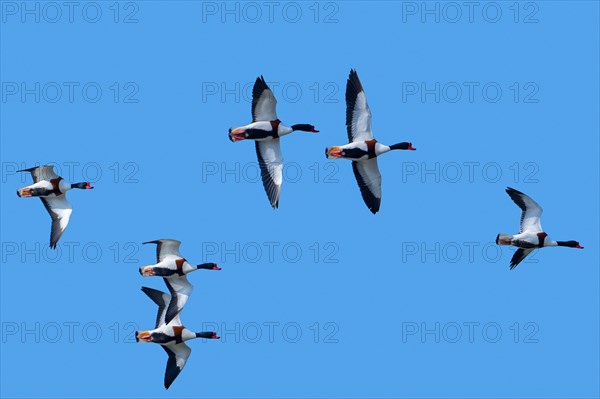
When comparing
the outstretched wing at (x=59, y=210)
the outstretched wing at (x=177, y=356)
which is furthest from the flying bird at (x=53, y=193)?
the outstretched wing at (x=177, y=356)

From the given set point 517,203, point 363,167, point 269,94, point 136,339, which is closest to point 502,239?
point 517,203

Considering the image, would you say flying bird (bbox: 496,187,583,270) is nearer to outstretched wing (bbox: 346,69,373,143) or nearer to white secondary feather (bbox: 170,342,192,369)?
outstretched wing (bbox: 346,69,373,143)

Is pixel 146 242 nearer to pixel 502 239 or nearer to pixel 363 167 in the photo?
pixel 363 167

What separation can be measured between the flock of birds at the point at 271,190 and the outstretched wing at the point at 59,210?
0.55 meters

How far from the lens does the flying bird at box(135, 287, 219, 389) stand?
116 feet

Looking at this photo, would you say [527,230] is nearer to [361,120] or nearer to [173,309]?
[361,120]

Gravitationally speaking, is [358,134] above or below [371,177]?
above

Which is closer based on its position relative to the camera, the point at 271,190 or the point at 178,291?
the point at 178,291

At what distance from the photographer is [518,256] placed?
36000mm

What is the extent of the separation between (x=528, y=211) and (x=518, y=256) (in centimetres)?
111

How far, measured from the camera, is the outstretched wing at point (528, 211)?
3559 cm

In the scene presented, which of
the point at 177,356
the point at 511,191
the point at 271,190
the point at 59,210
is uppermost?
the point at 271,190

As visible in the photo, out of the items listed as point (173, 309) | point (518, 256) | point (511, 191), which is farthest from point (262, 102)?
point (518, 256)

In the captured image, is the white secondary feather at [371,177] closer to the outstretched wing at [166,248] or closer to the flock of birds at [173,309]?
the flock of birds at [173,309]
